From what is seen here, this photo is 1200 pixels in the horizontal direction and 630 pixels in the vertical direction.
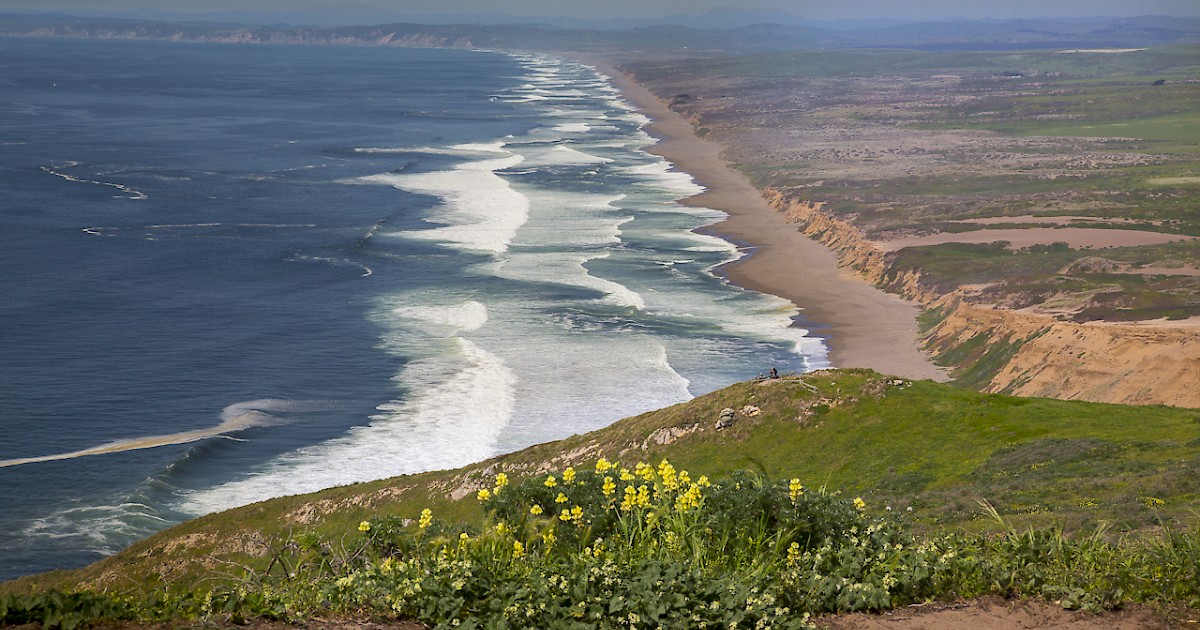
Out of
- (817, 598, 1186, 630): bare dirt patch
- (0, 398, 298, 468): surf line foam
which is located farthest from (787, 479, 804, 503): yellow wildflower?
(0, 398, 298, 468): surf line foam

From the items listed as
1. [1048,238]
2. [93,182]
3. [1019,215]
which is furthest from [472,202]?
[1048,238]

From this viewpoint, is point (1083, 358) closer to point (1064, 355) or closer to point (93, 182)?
point (1064, 355)

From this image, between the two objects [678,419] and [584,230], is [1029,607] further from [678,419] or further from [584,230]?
[584,230]

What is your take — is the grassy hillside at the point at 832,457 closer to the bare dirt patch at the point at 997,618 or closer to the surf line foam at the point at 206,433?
the bare dirt patch at the point at 997,618

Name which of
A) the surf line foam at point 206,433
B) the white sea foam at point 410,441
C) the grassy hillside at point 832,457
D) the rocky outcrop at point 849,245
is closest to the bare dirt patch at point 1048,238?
the rocky outcrop at point 849,245

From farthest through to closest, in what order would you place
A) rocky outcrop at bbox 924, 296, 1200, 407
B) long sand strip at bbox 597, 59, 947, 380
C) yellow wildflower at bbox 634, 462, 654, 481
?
long sand strip at bbox 597, 59, 947, 380
rocky outcrop at bbox 924, 296, 1200, 407
yellow wildflower at bbox 634, 462, 654, 481

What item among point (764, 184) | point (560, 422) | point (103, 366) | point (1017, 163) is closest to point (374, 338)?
point (103, 366)

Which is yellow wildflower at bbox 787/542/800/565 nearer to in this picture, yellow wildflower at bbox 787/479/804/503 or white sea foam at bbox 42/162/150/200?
yellow wildflower at bbox 787/479/804/503
